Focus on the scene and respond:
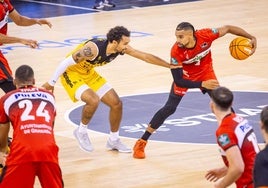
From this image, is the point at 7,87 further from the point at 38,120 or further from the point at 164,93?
the point at 164,93

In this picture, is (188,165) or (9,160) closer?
(9,160)

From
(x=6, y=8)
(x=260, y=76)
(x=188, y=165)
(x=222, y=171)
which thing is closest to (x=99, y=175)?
(x=188, y=165)

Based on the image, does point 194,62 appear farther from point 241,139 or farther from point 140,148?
point 241,139

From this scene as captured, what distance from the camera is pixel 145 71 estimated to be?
1855cm

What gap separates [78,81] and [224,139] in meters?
5.09

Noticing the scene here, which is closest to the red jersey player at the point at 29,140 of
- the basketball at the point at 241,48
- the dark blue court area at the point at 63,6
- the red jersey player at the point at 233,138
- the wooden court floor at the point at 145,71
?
the red jersey player at the point at 233,138

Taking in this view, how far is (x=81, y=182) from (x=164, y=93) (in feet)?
18.2

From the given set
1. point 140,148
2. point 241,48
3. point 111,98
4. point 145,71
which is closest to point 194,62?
point 241,48

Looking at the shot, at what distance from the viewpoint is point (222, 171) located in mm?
7820

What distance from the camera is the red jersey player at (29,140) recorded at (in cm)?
829

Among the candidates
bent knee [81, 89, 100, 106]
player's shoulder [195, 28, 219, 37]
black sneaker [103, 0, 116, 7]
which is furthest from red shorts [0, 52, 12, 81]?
black sneaker [103, 0, 116, 7]

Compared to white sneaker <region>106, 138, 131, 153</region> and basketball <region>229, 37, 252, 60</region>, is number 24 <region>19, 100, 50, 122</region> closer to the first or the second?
white sneaker <region>106, 138, 131, 153</region>

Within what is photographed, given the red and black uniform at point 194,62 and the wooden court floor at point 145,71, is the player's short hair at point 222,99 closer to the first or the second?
the wooden court floor at point 145,71

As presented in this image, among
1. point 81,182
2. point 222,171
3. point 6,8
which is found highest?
point 6,8
